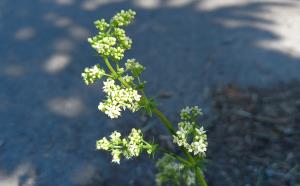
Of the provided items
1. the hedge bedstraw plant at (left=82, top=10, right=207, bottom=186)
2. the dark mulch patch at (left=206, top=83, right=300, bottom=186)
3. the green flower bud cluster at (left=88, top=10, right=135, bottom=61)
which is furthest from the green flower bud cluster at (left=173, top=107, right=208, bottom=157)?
the dark mulch patch at (left=206, top=83, right=300, bottom=186)

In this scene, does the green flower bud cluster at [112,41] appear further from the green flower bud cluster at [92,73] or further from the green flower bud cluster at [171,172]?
the green flower bud cluster at [171,172]

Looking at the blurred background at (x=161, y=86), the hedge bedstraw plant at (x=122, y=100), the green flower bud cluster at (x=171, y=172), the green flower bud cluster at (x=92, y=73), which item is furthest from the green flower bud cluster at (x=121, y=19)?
the blurred background at (x=161, y=86)

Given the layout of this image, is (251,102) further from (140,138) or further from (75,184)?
(140,138)

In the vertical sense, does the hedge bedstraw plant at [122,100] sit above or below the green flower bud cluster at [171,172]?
above

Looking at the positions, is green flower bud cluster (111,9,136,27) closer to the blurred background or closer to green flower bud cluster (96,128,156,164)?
green flower bud cluster (96,128,156,164)

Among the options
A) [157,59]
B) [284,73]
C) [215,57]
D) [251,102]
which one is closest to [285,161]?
[251,102]

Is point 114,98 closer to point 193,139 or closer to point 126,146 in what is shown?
point 126,146

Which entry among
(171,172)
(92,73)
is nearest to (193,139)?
(92,73)
